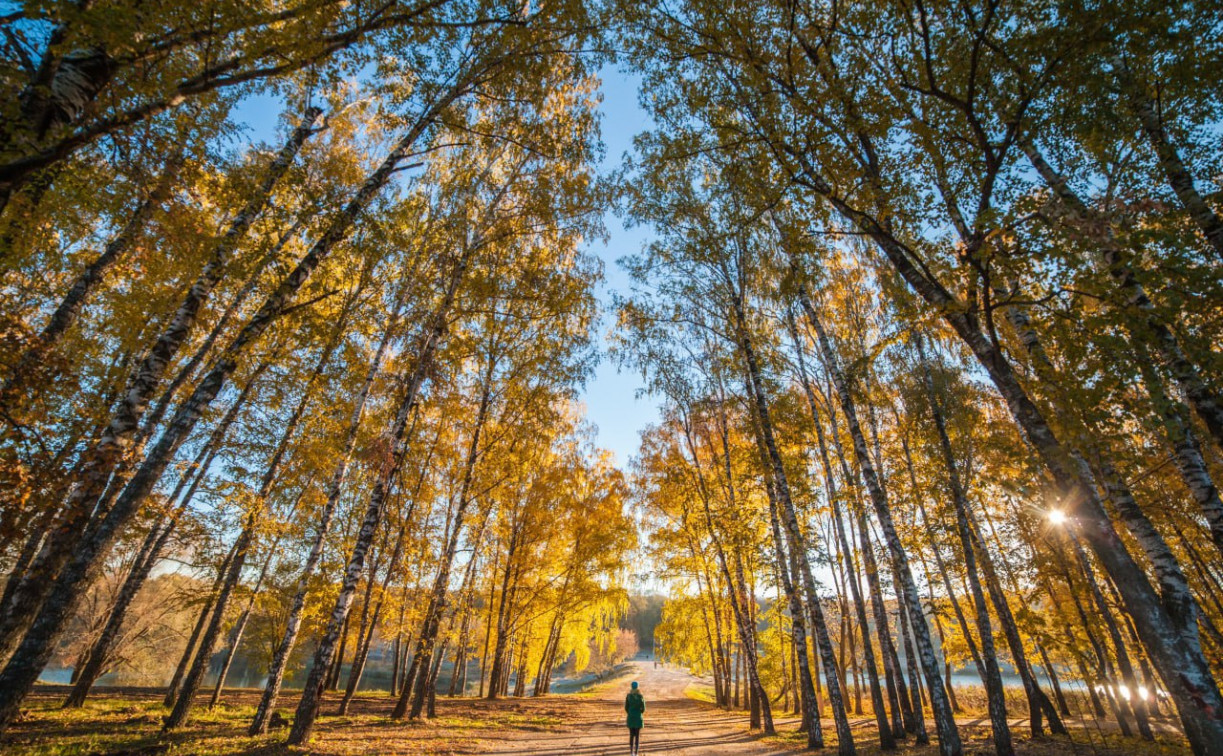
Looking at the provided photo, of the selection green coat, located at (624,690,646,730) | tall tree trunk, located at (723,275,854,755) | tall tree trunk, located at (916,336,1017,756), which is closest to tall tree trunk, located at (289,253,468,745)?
green coat, located at (624,690,646,730)

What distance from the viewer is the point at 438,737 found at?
10.2m

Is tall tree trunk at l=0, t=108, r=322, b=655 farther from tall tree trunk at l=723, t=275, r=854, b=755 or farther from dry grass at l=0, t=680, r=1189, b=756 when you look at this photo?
tall tree trunk at l=723, t=275, r=854, b=755

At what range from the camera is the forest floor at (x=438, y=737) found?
297 inches

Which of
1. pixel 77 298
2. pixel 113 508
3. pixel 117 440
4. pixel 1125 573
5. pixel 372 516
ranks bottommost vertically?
pixel 1125 573

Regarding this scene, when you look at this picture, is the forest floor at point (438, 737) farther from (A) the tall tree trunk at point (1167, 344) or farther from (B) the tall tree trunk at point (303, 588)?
(A) the tall tree trunk at point (1167, 344)

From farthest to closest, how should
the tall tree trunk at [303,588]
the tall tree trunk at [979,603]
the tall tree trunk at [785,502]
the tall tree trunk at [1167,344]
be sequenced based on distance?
the tall tree trunk at [785,502], the tall tree trunk at [303,588], the tall tree trunk at [979,603], the tall tree trunk at [1167,344]

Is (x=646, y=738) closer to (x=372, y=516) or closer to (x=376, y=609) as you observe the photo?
(x=376, y=609)

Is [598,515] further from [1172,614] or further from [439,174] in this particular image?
[1172,614]

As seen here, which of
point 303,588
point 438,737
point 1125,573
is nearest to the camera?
point 1125,573

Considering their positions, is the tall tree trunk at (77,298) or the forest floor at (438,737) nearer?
the tall tree trunk at (77,298)

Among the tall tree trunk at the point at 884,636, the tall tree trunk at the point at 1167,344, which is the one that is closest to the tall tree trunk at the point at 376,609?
the tall tree trunk at the point at 884,636

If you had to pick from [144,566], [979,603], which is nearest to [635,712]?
[979,603]

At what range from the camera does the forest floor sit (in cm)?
754

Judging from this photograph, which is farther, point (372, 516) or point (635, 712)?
point (635, 712)
